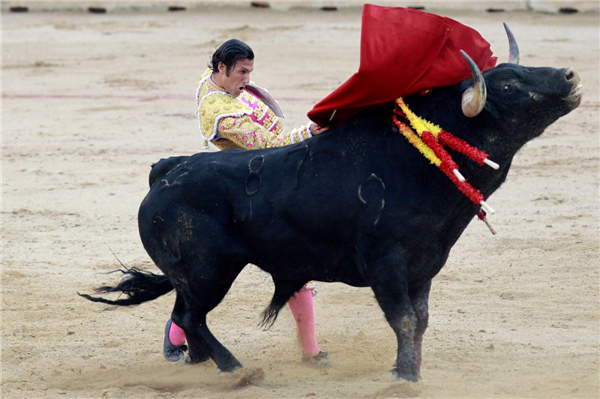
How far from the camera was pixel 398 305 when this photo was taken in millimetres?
3502

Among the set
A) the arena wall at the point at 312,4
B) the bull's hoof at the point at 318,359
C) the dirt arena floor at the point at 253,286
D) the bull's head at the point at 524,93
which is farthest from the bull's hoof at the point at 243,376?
the arena wall at the point at 312,4

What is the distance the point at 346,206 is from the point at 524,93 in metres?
0.88

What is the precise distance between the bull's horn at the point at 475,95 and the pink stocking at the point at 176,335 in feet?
6.85

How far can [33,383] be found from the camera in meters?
4.14

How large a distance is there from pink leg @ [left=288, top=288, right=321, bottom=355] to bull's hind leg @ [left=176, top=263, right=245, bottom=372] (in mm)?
453

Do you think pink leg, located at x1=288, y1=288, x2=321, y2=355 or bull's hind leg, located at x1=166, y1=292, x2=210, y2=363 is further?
pink leg, located at x1=288, y1=288, x2=321, y2=355

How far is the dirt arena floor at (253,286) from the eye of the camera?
4.04 m

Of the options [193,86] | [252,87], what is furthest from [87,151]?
[252,87]

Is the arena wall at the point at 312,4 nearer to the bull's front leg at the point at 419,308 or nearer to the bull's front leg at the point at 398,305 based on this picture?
the bull's front leg at the point at 419,308

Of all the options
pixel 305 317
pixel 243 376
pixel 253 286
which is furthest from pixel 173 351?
pixel 253 286

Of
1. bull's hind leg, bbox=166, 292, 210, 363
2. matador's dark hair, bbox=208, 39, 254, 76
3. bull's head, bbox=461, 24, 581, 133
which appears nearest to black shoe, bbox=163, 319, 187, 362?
bull's hind leg, bbox=166, 292, 210, 363

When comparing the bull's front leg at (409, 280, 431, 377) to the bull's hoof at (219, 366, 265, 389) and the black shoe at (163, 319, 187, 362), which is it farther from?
the black shoe at (163, 319, 187, 362)

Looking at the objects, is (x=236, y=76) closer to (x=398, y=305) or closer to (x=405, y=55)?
(x=405, y=55)

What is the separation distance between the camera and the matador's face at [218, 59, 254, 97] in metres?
3.99
